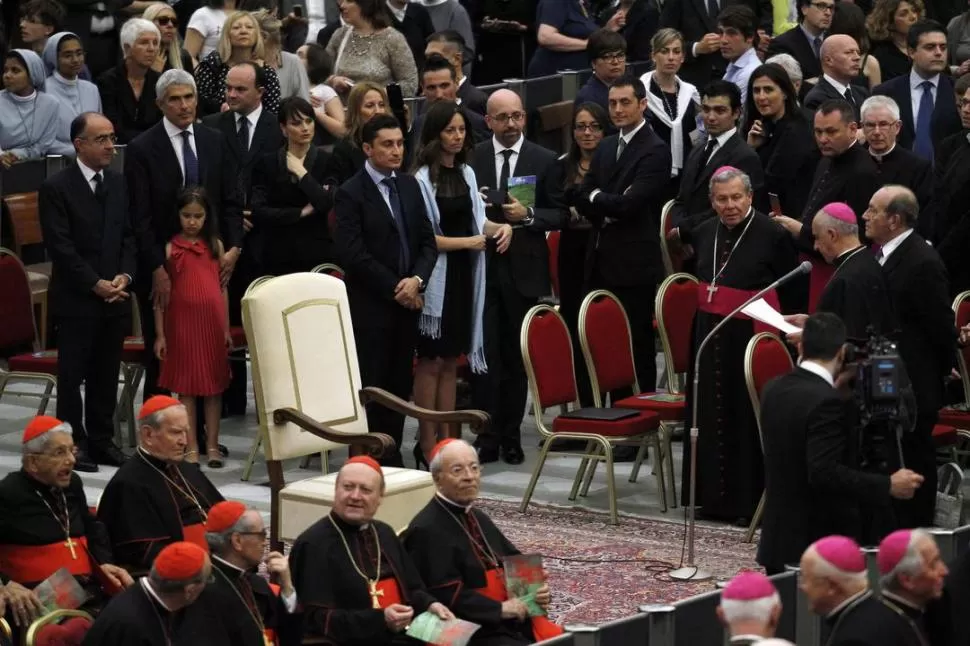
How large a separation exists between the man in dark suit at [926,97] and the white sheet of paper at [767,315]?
309 centimetres

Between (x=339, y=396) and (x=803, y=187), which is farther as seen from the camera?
(x=803, y=187)

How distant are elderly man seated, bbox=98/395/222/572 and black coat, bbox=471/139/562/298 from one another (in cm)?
316

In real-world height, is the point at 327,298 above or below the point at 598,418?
above

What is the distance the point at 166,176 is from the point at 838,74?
12.9 feet

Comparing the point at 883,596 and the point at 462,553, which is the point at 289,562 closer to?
the point at 462,553

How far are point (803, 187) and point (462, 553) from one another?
4.12 metres

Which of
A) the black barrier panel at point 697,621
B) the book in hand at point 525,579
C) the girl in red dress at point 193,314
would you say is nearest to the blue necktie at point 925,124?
the girl in red dress at point 193,314

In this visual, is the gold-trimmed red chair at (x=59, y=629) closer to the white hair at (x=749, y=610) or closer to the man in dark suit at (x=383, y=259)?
the white hair at (x=749, y=610)

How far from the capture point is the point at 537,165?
458 inches

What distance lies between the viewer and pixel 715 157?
440 inches

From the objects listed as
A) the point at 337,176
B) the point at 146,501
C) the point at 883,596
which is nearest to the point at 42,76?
the point at 337,176

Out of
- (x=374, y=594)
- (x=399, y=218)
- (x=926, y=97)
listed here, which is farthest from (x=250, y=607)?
(x=926, y=97)

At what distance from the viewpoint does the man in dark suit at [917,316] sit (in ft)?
31.6

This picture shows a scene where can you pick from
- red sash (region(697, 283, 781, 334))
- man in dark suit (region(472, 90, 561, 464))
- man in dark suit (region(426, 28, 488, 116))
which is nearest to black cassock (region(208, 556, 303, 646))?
red sash (region(697, 283, 781, 334))
